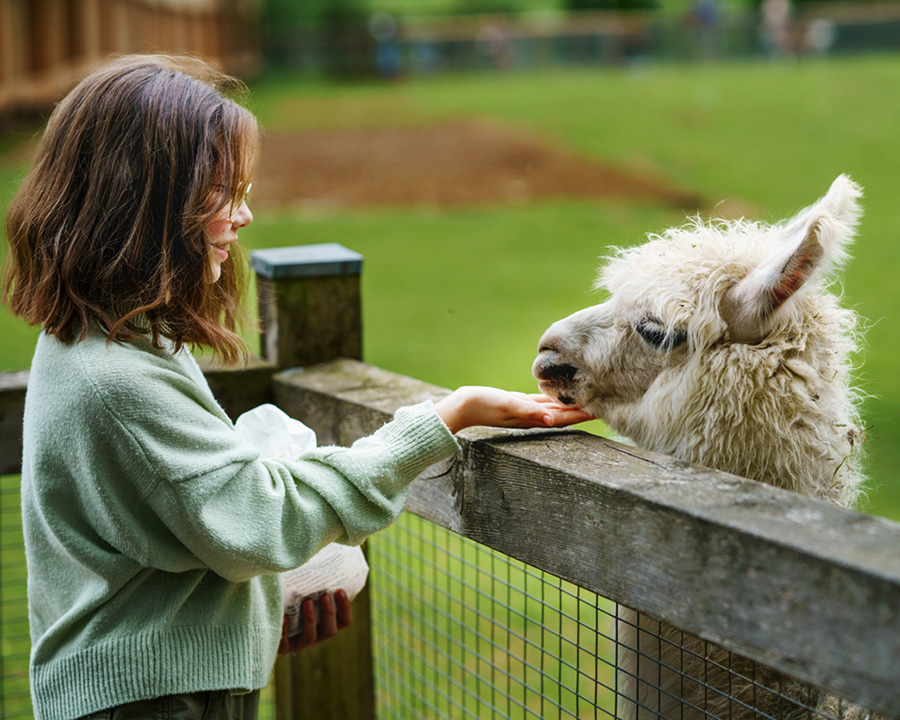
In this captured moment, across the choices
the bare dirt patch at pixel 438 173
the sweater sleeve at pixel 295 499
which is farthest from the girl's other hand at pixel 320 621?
the bare dirt patch at pixel 438 173

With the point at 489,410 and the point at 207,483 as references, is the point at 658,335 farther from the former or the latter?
the point at 207,483

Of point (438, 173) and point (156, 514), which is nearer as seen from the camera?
point (156, 514)

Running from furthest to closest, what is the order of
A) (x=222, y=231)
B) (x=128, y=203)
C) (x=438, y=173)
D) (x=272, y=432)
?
1. (x=438, y=173)
2. (x=272, y=432)
3. (x=222, y=231)
4. (x=128, y=203)

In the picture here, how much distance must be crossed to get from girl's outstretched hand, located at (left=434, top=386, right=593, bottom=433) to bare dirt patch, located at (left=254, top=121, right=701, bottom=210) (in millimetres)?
11381

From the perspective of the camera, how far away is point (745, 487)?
4.82 ft

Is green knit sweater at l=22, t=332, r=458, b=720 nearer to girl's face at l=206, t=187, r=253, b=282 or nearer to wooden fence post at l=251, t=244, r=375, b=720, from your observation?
girl's face at l=206, t=187, r=253, b=282

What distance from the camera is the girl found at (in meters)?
1.63

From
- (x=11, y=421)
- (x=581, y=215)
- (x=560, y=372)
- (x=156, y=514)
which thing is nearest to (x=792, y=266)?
(x=560, y=372)

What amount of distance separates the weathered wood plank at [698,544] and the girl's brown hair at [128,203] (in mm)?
595

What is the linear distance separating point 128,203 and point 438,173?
14.8 metres

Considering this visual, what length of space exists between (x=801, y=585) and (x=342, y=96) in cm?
2987

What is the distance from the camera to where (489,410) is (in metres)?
1.84

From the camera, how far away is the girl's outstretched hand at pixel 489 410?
72.1 inches

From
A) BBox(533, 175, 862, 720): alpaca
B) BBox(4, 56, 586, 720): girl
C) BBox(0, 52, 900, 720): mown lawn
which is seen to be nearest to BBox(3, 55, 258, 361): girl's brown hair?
BBox(4, 56, 586, 720): girl
